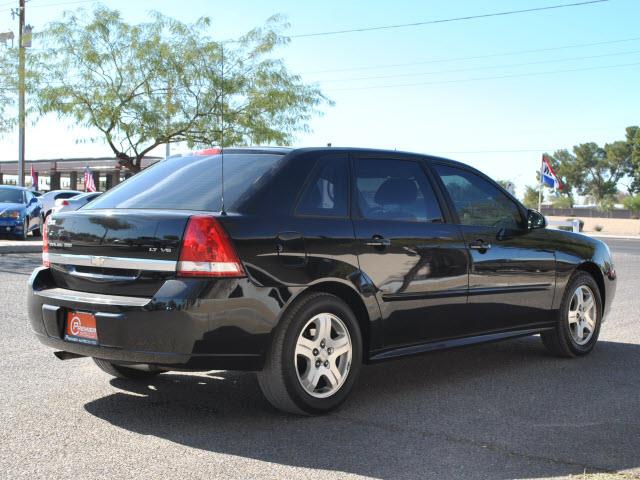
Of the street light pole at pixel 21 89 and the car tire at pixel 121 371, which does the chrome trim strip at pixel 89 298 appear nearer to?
the car tire at pixel 121 371

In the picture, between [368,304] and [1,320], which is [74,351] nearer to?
[368,304]

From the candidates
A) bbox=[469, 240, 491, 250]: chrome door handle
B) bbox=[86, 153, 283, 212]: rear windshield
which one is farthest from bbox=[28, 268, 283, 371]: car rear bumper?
bbox=[469, 240, 491, 250]: chrome door handle

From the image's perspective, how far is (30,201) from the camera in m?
23.9

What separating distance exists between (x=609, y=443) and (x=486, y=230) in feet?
7.04

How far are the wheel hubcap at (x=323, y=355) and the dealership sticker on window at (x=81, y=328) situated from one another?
3.80 ft

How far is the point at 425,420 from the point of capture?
5.01 metres

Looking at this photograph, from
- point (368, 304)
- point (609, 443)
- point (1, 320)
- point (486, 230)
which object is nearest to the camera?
point (609, 443)

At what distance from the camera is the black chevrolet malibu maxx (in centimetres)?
463

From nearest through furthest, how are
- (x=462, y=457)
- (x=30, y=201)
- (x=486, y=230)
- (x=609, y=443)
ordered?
(x=462, y=457) → (x=609, y=443) → (x=486, y=230) → (x=30, y=201)

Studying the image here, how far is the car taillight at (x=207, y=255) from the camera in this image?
15.1 feet

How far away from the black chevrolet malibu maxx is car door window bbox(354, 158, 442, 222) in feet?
0.04

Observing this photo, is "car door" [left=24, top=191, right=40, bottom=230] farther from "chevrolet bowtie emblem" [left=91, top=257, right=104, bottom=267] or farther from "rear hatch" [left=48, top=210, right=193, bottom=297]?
"chevrolet bowtie emblem" [left=91, top=257, right=104, bottom=267]

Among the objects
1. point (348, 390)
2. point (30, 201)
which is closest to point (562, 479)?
point (348, 390)

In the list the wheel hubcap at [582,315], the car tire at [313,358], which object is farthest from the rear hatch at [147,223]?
the wheel hubcap at [582,315]
